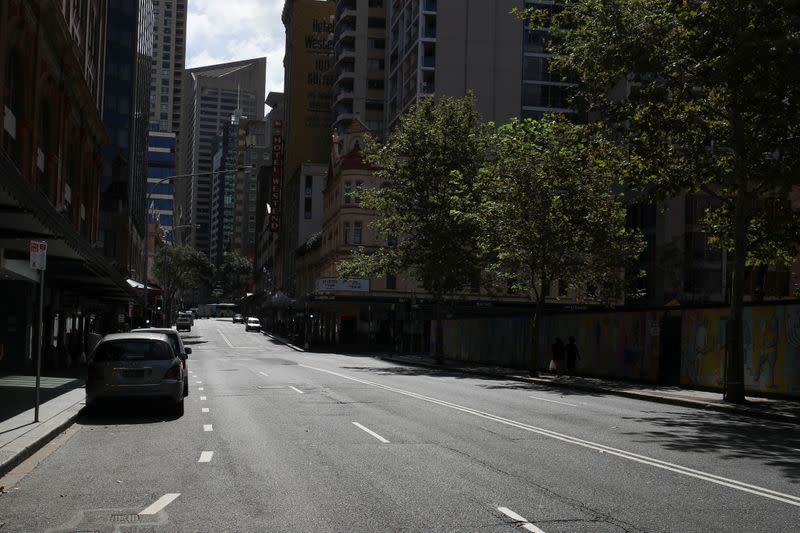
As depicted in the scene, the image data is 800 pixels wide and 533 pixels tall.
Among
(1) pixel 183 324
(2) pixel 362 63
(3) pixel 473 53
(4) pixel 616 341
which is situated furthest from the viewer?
(2) pixel 362 63

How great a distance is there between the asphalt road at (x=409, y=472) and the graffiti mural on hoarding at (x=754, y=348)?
5.89 metres

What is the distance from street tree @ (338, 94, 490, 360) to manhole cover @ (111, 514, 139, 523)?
36.0 meters

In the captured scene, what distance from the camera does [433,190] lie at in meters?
45.5

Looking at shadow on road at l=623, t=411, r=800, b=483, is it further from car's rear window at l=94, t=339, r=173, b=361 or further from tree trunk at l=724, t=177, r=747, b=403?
car's rear window at l=94, t=339, r=173, b=361

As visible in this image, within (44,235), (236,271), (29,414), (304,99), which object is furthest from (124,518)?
(236,271)

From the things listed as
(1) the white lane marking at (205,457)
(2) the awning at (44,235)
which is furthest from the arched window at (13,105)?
(1) the white lane marking at (205,457)

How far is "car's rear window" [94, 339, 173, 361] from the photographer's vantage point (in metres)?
17.2

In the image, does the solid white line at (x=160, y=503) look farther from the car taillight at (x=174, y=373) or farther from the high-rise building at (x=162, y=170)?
the high-rise building at (x=162, y=170)

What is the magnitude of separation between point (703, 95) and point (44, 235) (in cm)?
1659

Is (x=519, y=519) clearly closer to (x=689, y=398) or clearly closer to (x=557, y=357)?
(x=689, y=398)

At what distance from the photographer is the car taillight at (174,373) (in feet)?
55.8

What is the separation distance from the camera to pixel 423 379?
3148 cm

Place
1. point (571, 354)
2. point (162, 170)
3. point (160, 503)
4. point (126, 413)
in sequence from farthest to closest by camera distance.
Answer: point (162, 170) < point (571, 354) < point (126, 413) < point (160, 503)

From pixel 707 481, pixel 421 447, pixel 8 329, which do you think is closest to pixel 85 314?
pixel 8 329
